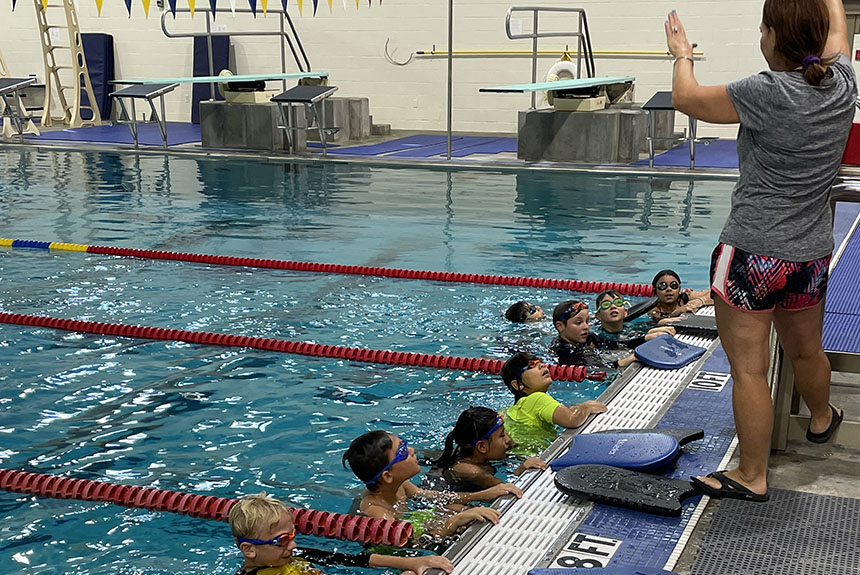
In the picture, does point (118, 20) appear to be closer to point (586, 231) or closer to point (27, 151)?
point (27, 151)

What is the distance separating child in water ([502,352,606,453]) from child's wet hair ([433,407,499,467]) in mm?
358

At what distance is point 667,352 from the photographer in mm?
4996

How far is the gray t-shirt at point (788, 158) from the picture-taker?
105 inches

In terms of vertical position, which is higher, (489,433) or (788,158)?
(788,158)

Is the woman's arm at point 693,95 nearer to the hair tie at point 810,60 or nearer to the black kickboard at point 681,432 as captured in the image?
the hair tie at point 810,60

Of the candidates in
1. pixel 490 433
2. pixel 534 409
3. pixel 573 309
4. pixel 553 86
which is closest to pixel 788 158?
pixel 490 433

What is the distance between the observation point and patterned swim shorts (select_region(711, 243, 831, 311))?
2799mm

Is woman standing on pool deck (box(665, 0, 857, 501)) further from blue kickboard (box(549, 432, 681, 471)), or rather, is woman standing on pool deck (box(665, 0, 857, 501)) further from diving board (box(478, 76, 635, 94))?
diving board (box(478, 76, 635, 94))

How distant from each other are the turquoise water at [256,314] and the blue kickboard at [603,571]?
41.6 inches

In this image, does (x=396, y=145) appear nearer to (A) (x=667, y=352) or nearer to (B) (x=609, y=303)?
(B) (x=609, y=303)

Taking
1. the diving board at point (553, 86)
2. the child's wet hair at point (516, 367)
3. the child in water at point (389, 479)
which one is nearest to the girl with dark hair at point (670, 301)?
the child's wet hair at point (516, 367)

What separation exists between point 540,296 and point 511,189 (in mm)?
4997

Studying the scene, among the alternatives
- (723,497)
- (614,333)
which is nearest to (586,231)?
(614,333)

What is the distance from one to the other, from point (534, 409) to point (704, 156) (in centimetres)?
1073
